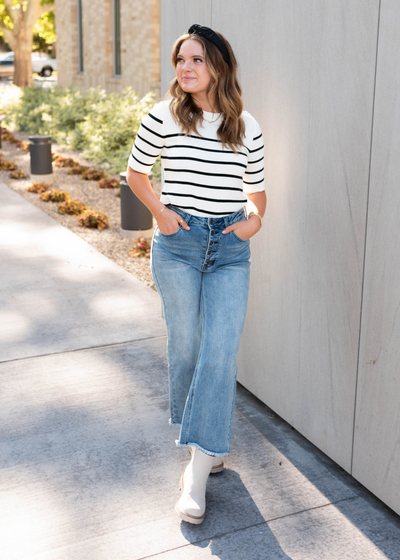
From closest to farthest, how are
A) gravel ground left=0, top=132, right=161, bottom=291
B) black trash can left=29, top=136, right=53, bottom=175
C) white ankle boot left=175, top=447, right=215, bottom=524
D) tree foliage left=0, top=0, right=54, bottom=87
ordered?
white ankle boot left=175, top=447, right=215, bottom=524, gravel ground left=0, top=132, right=161, bottom=291, black trash can left=29, top=136, right=53, bottom=175, tree foliage left=0, top=0, right=54, bottom=87

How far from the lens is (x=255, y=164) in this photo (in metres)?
3.00

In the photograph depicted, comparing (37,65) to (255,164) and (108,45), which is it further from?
(255,164)

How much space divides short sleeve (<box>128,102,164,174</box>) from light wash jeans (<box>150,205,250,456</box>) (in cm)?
27

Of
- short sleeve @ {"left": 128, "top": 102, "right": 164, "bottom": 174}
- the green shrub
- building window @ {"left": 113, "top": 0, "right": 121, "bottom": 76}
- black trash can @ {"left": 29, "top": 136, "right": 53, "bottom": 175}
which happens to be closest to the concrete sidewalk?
short sleeve @ {"left": 128, "top": 102, "right": 164, "bottom": 174}

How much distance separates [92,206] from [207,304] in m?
7.15

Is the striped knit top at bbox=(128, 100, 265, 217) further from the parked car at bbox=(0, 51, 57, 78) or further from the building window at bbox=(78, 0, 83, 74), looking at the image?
the parked car at bbox=(0, 51, 57, 78)

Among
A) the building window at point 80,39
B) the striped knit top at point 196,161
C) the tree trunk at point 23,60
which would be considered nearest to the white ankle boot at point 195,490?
the striped knit top at point 196,161

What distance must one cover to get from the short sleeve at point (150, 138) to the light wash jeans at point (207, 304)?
10.6 inches

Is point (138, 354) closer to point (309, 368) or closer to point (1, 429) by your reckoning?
point (1, 429)

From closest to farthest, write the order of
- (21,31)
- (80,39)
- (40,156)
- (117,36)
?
(40,156) < (117,36) < (80,39) < (21,31)

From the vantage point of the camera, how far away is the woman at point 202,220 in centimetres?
282

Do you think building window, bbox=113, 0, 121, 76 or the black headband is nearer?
the black headband

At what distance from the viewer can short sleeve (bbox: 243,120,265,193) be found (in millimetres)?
2947

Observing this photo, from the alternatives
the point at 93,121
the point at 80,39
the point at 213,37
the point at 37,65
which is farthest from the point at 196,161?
the point at 37,65
